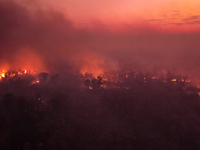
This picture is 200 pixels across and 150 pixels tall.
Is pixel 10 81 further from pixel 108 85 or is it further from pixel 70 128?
pixel 70 128

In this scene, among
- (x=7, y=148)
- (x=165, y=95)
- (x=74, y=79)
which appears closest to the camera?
(x=7, y=148)

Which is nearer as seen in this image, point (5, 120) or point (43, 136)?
point (43, 136)

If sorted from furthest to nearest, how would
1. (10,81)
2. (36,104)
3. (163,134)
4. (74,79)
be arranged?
(74,79) → (10,81) → (36,104) → (163,134)

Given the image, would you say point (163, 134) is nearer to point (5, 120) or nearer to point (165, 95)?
point (165, 95)

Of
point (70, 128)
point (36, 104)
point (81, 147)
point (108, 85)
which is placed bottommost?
point (81, 147)

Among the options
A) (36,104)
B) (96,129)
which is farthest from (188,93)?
(36,104)

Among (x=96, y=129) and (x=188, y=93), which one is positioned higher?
→ (x=188, y=93)
